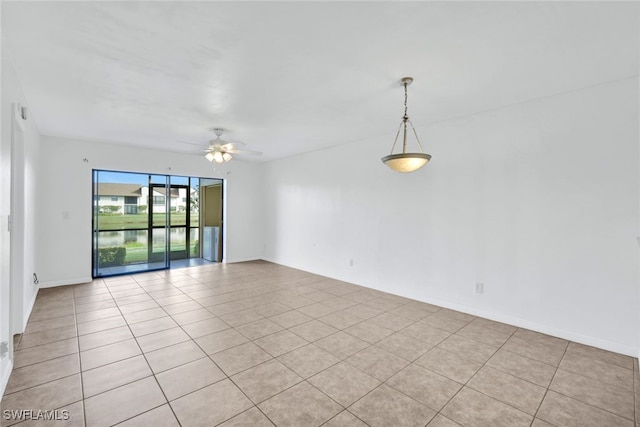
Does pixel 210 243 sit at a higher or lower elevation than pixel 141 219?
lower

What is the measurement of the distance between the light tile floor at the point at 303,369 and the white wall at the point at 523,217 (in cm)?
37

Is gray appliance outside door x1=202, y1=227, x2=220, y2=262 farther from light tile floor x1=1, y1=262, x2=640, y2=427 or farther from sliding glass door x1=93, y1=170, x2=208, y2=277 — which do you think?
light tile floor x1=1, y1=262, x2=640, y2=427

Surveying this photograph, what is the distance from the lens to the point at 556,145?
310cm

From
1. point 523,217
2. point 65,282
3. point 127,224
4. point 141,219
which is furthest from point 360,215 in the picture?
point 65,282

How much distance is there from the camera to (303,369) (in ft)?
8.13

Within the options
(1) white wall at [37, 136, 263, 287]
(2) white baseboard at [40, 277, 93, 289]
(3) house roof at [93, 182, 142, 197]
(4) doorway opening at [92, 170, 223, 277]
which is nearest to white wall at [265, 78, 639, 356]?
(4) doorway opening at [92, 170, 223, 277]

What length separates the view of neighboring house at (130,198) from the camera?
5704 mm

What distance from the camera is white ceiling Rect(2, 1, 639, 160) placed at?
185cm

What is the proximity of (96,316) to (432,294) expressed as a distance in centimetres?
446

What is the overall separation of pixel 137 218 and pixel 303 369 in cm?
549

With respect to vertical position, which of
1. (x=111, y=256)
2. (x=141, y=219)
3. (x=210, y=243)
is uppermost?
(x=141, y=219)

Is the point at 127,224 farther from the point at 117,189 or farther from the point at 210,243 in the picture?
the point at 210,243

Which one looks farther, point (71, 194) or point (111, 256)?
point (111, 256)

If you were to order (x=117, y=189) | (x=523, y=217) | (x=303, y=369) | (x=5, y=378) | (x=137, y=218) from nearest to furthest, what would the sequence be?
(x=5, y=378), (x=303, y=369), (x=523, y=217), (x=117, y=189), (x=137, y=218)
